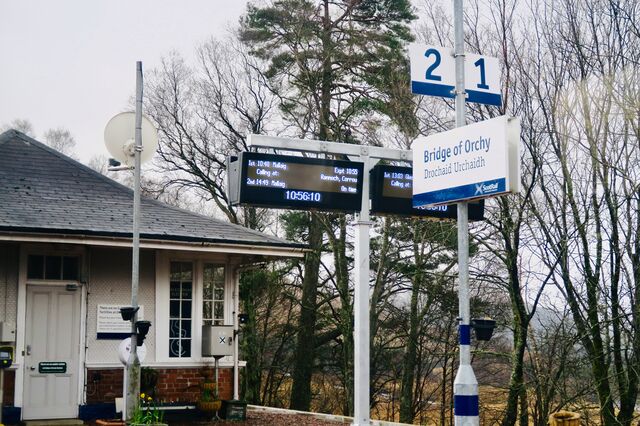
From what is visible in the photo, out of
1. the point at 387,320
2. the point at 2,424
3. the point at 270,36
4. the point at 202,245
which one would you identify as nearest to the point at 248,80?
the point at 270,36

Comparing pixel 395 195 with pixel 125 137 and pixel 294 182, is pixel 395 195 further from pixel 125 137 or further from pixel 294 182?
pixel 125 137

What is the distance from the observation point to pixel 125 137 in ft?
41.9

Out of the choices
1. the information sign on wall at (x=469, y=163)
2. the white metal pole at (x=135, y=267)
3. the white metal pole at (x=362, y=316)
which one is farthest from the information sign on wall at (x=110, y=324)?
the information sign on wall at (x=469, y=163)

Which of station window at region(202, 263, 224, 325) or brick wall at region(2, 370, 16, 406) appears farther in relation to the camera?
station window at region(202, 263, 224, 325)

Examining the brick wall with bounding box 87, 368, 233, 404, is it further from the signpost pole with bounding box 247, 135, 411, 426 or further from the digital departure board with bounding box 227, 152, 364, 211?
the digital departure board with bounding box 227, 152, 364, 211

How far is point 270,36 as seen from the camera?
29734 millimetres

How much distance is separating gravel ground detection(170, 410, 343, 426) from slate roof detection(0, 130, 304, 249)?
10.4 feet

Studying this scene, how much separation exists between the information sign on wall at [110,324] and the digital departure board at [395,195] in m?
5.16

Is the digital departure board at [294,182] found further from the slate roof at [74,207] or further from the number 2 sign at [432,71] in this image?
the slate roof at [74,207]

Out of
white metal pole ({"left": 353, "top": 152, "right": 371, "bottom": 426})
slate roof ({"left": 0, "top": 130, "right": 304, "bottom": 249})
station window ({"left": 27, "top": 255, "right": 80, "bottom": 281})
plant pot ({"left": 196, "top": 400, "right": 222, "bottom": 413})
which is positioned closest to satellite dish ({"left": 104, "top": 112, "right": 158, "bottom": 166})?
slate roof ({"left": 0, "top": 130, "right": 304, "bottom": 249})

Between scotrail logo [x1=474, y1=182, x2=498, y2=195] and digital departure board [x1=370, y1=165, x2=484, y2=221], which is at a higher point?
digital departure board [x1=370, y1=165, x2=484, y2=221]

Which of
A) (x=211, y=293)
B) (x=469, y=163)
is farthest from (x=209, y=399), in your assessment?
(x=469, y=163)

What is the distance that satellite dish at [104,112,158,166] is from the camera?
41.8 feet

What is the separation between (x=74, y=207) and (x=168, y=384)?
11.5ft
